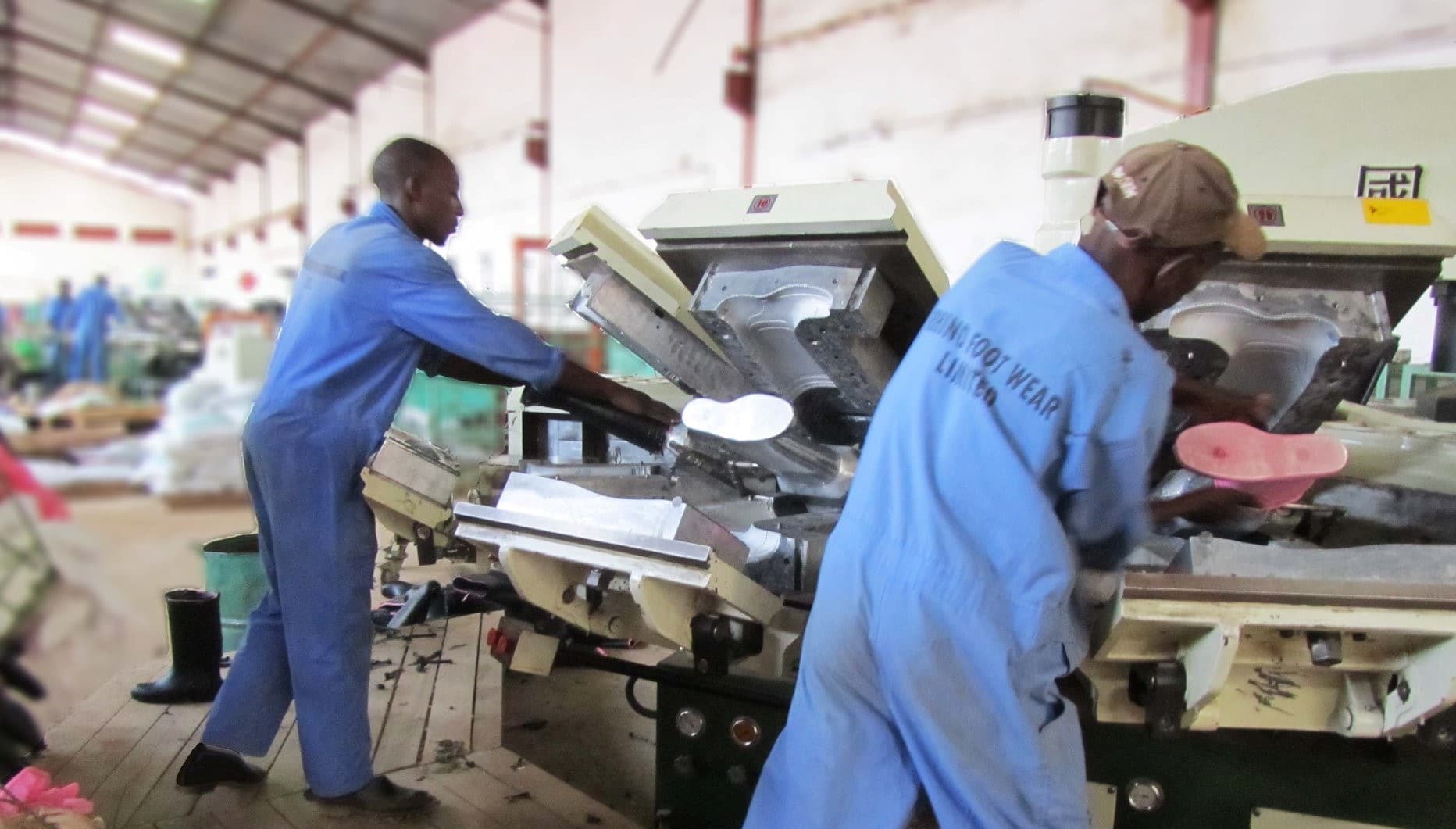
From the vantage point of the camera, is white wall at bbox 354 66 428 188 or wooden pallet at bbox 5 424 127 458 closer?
wooden pallet at bbox 5 424 127 458

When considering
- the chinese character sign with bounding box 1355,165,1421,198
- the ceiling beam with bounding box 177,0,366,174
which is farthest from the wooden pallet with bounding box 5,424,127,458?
the ceiling beam with bounding box 177,0,366,174

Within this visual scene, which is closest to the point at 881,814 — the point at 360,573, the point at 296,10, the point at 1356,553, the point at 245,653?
the point at 1356,553

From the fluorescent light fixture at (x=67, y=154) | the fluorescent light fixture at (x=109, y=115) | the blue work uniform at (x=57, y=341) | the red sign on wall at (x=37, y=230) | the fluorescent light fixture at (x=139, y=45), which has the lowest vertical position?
the blue work uniform at (x=57, y=341)

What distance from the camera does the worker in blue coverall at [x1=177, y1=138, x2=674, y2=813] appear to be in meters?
1.98

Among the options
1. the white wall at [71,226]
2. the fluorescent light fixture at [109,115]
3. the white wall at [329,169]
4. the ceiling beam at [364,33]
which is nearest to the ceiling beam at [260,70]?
the white wall at [329,169]

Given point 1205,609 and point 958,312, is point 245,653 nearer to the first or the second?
point 958,312

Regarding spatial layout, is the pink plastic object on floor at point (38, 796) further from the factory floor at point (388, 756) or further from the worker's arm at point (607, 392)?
the worker's arm at point (607, 392)

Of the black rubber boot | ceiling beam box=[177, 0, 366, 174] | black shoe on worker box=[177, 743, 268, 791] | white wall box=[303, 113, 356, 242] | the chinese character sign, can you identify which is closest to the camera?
black shoe on worker box=[177, 743, 268, 791]

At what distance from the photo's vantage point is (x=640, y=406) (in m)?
2.06

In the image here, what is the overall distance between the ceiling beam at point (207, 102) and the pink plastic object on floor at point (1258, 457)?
1553 mm

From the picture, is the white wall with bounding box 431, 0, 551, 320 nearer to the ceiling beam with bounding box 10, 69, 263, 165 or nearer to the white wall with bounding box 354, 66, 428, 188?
the white wall with bounding box 354, 66, 428, 188

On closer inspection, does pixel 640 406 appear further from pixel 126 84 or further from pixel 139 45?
pixel 139 45

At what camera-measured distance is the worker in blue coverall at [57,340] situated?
2.31 feet

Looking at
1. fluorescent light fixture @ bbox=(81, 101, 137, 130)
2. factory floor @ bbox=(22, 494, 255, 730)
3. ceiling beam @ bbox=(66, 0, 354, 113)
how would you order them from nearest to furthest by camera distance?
factory floor @ bbox=(22, 494, 255, 730)
fluorescent light fixture @ bbox=(81, 101, 137, 130)
ceiling beam @ bbox=(66, 0, 354, 113)
